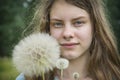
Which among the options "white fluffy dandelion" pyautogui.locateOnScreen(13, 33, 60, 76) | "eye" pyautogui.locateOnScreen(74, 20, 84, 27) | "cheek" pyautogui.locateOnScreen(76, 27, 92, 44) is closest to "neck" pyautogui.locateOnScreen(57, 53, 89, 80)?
"cheek" pyautogui.locateOnScreen(76, 27, 92, 44)

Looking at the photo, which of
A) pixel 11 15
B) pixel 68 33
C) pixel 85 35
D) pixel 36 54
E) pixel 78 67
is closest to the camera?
pixel 36 54

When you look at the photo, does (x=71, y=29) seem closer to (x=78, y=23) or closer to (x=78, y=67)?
(x=78, y=23)

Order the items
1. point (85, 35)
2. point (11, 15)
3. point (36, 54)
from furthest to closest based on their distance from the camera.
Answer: point (11, 15)
point (85, 35)
point (36, 54)

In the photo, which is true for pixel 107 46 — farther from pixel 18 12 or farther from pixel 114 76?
pixel 18 12

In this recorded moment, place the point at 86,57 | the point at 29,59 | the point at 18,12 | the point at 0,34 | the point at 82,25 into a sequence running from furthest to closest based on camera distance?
the point at 0,34 → the point at 18,12 → the point at 86,57 → the point at 82,25 → the point at 29,59

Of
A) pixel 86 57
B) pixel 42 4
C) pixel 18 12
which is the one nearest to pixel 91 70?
pixel 86 57

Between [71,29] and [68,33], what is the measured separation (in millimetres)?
41

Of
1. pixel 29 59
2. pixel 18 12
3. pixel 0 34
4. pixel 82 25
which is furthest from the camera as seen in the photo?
pixel 0 34

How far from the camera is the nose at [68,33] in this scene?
8.63 ft

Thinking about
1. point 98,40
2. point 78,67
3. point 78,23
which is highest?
point 78,23

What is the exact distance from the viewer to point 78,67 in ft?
9.50

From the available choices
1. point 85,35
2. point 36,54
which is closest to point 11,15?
point 85,35

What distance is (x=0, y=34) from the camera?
11.9 m

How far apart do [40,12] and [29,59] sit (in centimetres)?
86
